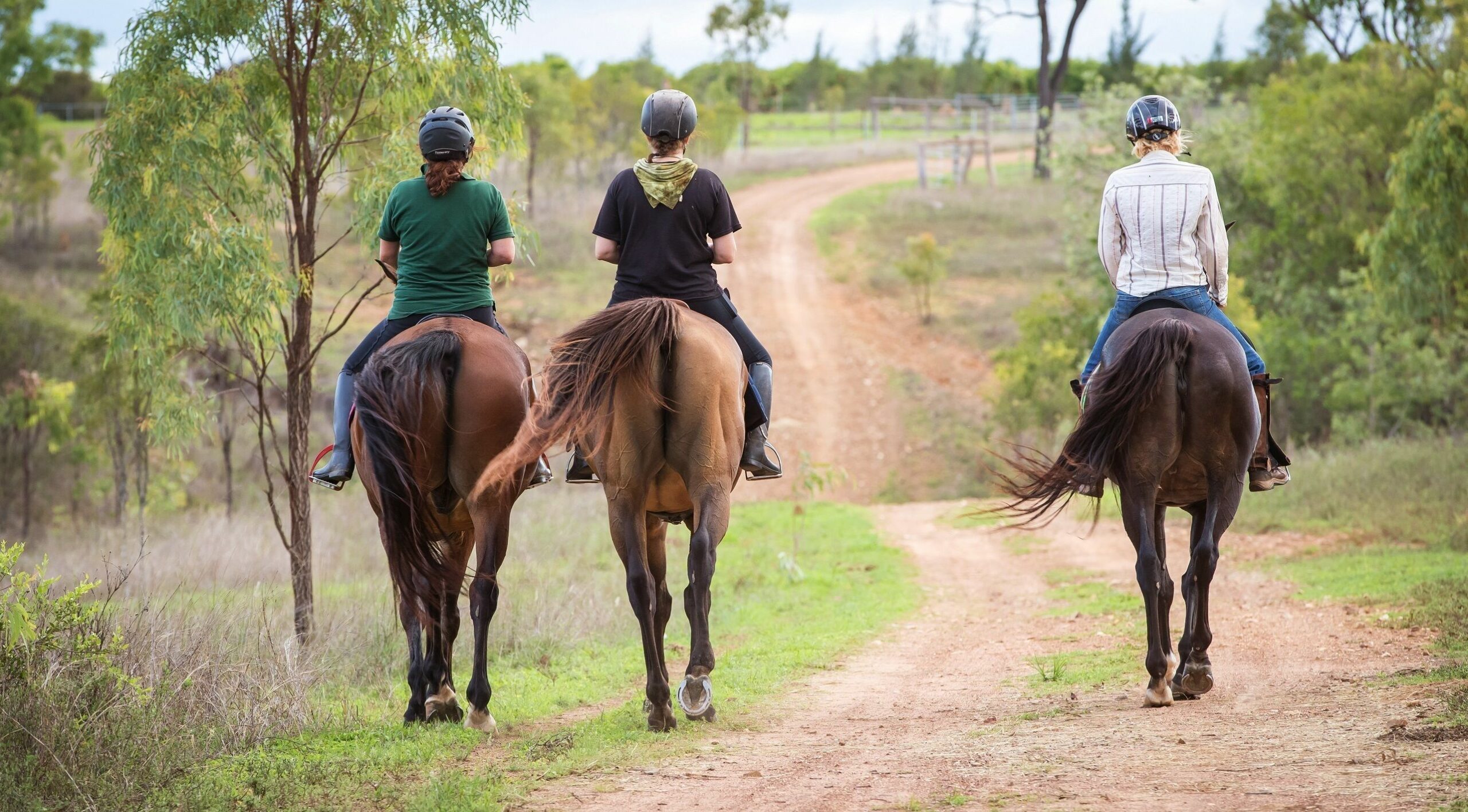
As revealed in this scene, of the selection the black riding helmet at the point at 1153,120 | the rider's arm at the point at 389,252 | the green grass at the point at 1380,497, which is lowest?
the green grass at the point at 1380,497

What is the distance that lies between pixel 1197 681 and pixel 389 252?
532 centimetres

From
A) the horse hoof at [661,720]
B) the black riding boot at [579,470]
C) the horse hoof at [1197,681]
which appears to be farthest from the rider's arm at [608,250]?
the horse hoof at [1197,681]

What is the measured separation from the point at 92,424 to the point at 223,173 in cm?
1021

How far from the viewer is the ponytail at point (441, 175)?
23.5 ft

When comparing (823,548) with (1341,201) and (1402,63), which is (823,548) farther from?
(1402,63)

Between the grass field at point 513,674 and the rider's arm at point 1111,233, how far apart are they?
11.2ft

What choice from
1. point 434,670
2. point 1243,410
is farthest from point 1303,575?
point 434,670

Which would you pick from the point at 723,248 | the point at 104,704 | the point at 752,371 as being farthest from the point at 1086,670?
the point at 104,704

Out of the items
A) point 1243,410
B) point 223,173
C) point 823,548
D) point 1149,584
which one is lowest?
point 823,548

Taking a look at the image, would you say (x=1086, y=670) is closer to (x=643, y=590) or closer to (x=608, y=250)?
(x=643, y=590)

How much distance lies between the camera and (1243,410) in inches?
272

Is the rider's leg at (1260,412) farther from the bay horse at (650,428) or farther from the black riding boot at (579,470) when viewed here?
the black riding boot at (579,470)

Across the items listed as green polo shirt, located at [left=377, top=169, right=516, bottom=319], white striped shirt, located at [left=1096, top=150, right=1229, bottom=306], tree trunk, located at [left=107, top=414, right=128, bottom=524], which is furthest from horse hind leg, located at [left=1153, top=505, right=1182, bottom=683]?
tree trunk, located at [left=107, top=414, right=128, bottom=524]

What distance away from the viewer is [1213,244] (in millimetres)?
7395
